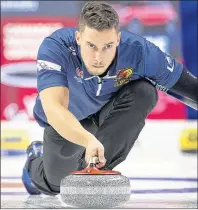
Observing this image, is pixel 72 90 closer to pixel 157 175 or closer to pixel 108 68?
pixel 108 68

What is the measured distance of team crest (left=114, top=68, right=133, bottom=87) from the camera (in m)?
3.60

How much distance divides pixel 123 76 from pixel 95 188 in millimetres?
1094

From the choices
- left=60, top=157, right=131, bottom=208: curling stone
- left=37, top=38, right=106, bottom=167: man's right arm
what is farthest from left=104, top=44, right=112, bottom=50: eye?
left=60, top=157, right=131, bottom=208: curling stone

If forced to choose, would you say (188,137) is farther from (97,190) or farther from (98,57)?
(97,190)

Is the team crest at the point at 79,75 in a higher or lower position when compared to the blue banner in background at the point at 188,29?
lower

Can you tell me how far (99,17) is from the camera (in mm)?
3146

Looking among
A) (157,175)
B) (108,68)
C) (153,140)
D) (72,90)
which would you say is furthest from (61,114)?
(153,140)

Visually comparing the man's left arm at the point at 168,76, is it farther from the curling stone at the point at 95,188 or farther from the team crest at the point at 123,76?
the curling stone at the point at 95,188

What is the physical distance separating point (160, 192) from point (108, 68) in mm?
1145

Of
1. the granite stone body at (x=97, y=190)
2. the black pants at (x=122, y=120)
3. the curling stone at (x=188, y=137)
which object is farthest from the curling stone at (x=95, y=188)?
the curling stone at (x=188, y=137)

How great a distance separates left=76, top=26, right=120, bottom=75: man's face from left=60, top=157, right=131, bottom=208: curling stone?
610 mm

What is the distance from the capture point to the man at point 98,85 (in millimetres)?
3131

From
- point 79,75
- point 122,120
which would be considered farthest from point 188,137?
point 79,75

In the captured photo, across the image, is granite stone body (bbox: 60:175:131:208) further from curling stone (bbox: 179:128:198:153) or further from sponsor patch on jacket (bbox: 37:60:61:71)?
curling stone (bbox: 179:128:198:153)
